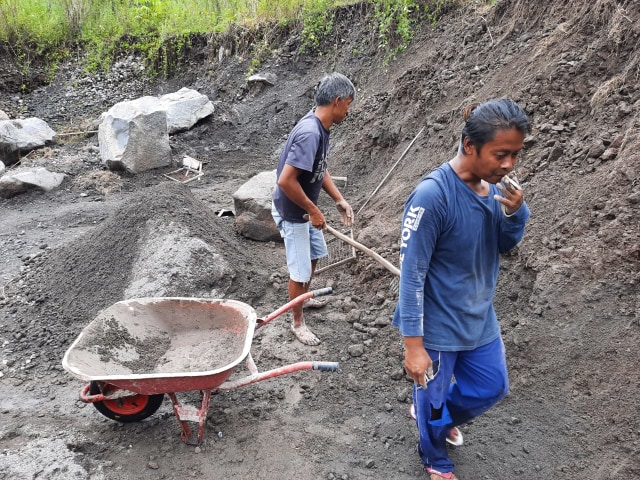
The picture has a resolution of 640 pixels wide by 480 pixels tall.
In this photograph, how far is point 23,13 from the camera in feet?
46.9

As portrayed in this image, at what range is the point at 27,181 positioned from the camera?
316 inches

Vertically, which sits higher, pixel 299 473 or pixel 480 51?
pixel 480 51

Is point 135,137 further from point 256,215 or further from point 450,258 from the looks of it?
point 450,258

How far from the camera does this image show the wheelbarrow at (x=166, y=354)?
2793mm

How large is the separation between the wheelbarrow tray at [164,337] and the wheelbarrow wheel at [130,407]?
146 mm

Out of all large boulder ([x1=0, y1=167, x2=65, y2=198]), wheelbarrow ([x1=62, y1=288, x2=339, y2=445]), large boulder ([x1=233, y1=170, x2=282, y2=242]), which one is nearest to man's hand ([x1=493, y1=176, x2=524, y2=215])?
wheelbarrow ([x1=62, y1=288, x2=339, y2=445])

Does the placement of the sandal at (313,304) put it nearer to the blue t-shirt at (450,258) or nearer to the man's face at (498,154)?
the blue t-shirt at (450,258)

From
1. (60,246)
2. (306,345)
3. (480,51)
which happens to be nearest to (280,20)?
(480,51)

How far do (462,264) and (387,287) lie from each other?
2.25 metres

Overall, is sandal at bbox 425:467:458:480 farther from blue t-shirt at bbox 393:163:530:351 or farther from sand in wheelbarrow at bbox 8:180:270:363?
sand in wheelbarrow at bbox 8:180:270:363

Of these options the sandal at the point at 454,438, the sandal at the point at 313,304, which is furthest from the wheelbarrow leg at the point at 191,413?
the sandal at the point at 313,304

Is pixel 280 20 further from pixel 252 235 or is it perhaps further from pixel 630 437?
pixel 630 437

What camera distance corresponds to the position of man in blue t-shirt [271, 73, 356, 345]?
3.32m

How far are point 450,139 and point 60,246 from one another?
458 cm
